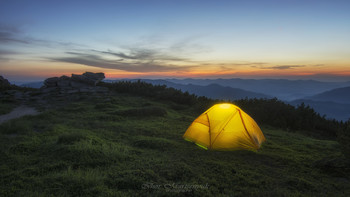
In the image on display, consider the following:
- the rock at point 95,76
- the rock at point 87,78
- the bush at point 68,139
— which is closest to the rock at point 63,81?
the rock at point 87,78

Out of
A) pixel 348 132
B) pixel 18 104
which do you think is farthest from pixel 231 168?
pixel 18 104

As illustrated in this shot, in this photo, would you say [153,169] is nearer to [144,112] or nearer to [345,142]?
[345,142]

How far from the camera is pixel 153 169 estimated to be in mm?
6016

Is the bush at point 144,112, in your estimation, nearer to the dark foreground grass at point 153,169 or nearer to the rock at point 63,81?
the dark foreground grass at point 153,169

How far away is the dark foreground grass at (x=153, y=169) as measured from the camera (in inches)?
191

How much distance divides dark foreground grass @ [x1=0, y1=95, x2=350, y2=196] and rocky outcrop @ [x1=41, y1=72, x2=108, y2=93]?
18846 mm

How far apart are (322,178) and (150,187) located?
232 inches

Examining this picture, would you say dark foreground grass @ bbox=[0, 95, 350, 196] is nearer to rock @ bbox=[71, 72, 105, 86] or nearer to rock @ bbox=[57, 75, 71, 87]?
rock @ bbox=[57, 75, 71, 87]

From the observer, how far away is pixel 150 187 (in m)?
4.93

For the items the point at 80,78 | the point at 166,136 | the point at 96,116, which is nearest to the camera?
the point at 166,136

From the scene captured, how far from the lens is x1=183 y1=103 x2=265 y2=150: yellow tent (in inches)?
334

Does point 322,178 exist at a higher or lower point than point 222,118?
lower

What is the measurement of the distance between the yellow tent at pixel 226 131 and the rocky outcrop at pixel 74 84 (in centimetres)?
2338

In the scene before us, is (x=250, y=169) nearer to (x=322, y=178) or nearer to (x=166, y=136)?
(x=322, y=178)
